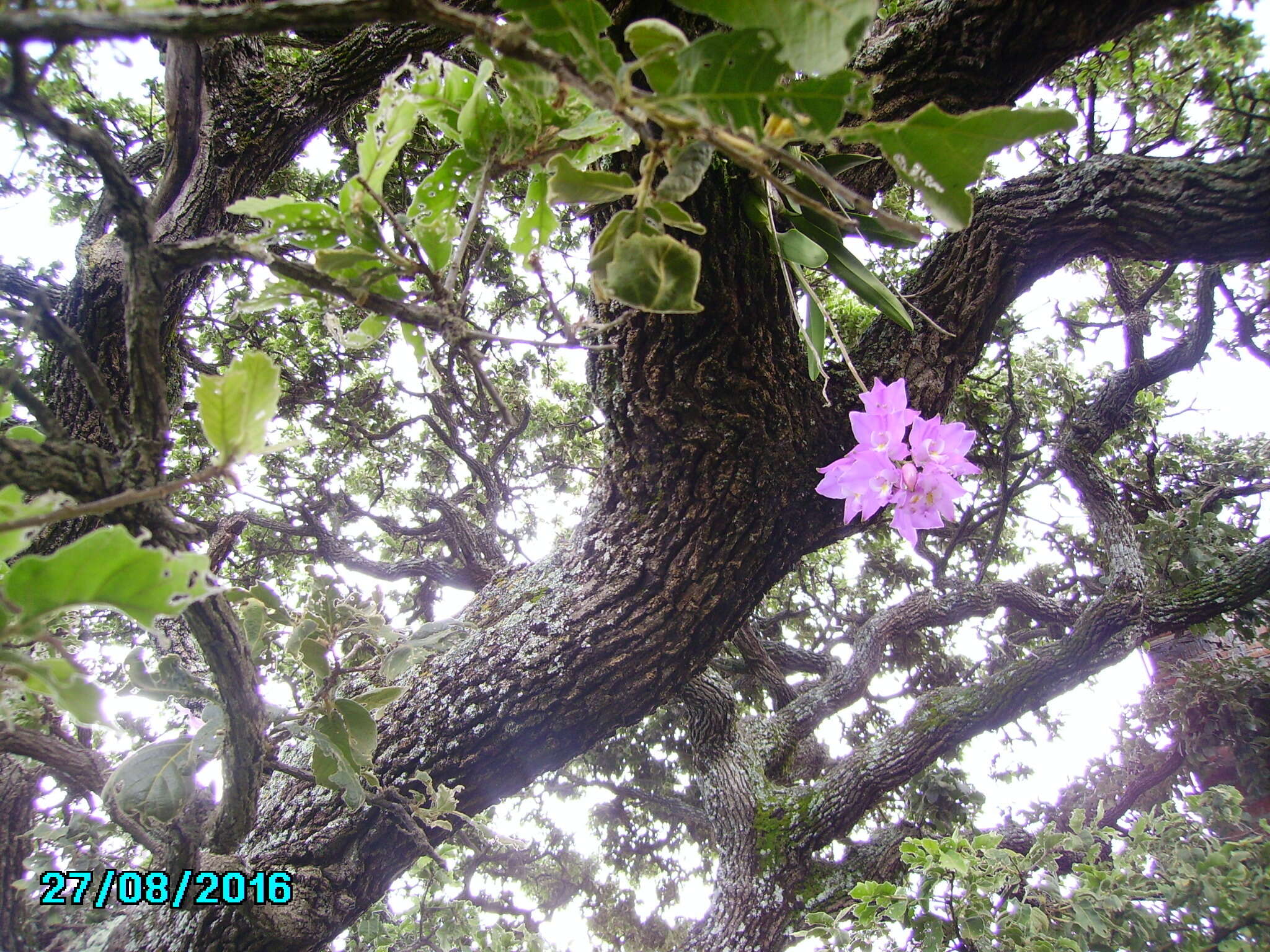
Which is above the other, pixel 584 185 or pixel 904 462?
pixel 584 185

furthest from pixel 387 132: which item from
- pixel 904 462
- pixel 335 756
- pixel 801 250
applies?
pixel 335 756

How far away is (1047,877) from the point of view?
7.03 feet

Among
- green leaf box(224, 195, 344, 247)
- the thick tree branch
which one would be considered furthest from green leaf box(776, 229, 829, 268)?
the thick tree branch

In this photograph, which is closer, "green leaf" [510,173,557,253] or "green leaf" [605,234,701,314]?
"green leaf" [605,234,701,314]

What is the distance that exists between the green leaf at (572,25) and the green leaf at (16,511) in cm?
44

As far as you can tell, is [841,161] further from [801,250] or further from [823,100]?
[823,100]

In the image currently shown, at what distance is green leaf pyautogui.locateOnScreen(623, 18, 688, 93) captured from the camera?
0.40m

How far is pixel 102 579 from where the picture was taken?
38 centimetres

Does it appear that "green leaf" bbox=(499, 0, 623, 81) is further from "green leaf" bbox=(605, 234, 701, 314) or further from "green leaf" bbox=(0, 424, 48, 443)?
"green leaf" bbox=(0, 424, 48, 443)

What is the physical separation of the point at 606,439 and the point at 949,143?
3.95ft

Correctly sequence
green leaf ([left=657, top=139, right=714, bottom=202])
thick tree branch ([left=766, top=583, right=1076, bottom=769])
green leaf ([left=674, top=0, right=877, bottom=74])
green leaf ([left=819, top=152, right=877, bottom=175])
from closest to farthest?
green leaf ([left=674, top=0, right=877, bottom=74]) → green leaf ([left=657, top=139, right=714, bottom=202]) → green leaf ([left=819, top=152, right=877, bottom=175]) → thick tree branch ([left=766, top=583, right=1076, bottom=769])

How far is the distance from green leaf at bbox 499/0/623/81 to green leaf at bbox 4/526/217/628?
390 millimetres

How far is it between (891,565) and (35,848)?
17.0 ft

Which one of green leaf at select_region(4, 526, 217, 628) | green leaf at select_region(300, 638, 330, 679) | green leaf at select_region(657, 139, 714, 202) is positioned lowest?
green leaf at select_region(300, 638, 330, 679)
